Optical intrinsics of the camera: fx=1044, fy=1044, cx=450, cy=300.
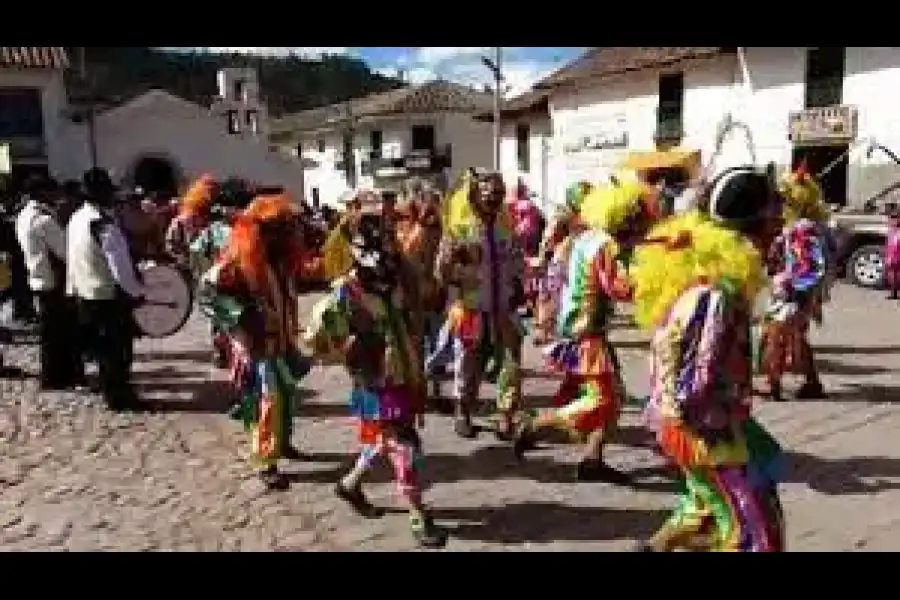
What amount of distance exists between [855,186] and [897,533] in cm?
1784

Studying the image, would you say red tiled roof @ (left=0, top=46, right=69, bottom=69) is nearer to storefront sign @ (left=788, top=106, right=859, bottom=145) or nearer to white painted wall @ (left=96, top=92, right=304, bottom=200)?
white painted wall @ (left=96, top=92, right=304, bottom=200)

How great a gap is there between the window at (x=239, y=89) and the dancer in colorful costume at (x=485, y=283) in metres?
39.8

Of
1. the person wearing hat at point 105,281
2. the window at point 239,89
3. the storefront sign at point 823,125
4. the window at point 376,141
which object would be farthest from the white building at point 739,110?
the window at point 239,89

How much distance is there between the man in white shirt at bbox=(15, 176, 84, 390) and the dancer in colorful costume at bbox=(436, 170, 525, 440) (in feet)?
12.3

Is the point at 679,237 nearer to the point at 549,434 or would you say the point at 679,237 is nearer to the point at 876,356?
the point at 549,434

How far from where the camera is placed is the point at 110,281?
7.81m

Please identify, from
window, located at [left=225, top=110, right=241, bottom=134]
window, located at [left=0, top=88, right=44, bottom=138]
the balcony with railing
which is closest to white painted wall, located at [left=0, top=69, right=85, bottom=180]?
window, located at [left=0, top=88, right=44, bottom=138]

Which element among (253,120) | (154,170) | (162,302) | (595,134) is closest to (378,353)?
(162,302)

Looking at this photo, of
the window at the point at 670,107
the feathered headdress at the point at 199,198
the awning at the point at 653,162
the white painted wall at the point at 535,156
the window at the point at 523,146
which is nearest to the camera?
the feathered headdress at the point at 199,198

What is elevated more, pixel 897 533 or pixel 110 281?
pixel 110 281

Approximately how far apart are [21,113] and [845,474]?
30.5 m

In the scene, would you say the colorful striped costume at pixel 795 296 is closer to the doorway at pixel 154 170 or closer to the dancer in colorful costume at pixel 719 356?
the dancer in colorful costume at pixel 719 356

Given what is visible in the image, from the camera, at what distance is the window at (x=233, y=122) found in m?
35.8
